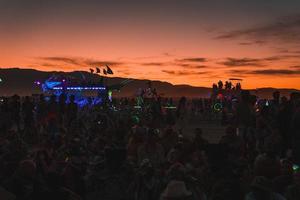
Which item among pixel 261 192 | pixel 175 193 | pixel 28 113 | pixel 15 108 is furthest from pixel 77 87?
pixel 261 192

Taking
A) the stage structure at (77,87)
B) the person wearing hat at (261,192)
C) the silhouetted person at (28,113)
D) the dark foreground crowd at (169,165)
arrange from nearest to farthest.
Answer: the person wearing hat at (261,192)
the dark foreground crowd at (169,165)
the silhouetted person at (28,113)
the stage structure at (77,87)

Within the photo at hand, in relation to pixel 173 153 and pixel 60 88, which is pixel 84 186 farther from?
pixel 60 88

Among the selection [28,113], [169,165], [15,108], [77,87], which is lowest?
[169,165]

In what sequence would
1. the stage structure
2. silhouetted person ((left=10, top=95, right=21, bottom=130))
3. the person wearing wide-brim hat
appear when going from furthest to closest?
the stage structure, silhouetted person ((left=10, top=95, right=21, bottom=130)), the person wearing wide-brim hat

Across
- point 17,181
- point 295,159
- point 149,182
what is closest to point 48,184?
point 17,181

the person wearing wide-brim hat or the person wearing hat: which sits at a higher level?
the person wearing hat

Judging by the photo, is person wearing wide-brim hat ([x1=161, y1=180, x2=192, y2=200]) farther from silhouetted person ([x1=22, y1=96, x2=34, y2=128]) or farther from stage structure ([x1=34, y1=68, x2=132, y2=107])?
stage structure ([x1=34, y1=68, x2=132, y2=107])

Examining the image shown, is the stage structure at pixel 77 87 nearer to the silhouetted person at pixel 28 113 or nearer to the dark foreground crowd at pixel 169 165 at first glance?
the silhouetted person at pixel 28 113

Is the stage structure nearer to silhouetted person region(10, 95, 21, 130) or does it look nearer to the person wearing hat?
silhouetted person region(10, 95, 21, 130)

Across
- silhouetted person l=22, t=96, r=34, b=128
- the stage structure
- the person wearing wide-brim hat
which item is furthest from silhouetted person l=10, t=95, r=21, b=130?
the stage structure

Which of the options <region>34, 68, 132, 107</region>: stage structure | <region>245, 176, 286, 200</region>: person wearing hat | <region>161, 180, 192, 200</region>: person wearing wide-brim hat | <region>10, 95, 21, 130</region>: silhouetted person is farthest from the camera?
<region>34, 68, 132, 107</region>: stage structure

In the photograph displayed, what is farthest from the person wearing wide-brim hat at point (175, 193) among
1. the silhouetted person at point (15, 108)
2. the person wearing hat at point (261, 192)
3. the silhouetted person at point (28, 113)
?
the silhouetted person at point (15, 108)

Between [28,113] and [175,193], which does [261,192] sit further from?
[28,113]

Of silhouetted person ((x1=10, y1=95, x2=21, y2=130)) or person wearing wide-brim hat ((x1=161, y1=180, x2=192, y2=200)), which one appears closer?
person wearing wide-brim hat ((x1=161, y1=180, x2=192, y2=200))
